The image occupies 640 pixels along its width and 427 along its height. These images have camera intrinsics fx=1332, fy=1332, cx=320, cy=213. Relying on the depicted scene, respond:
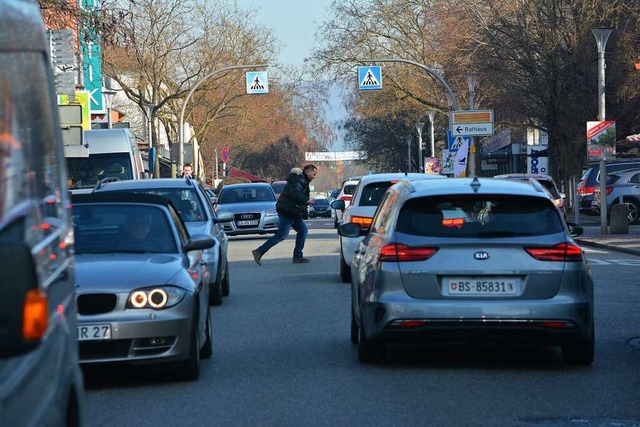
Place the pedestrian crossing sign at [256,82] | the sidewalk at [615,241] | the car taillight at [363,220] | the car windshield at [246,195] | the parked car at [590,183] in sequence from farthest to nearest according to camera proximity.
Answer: the pedestrian crossing sign at [256,82], the parked car at [590,183], the car windshield at [246,195], the sidewalk at [615,241], the car taillight at [363,220]

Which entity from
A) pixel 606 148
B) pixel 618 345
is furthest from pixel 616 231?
pixel 618 345

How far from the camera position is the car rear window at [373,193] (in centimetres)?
1925

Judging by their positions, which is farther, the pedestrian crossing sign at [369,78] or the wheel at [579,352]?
the pedestrian crossing sign at [369,78]

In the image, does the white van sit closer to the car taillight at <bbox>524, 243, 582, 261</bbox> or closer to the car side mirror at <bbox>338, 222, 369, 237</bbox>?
the car side mirror at <bbox>338, 222, 369, 237</bbox>

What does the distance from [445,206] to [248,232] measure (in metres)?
23.4

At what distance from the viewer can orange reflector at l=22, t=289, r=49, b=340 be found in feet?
10.8

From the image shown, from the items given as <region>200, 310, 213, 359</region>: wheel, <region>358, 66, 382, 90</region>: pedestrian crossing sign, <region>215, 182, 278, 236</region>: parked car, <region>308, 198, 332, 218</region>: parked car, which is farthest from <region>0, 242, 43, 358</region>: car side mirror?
<region>308, 198, 332, 218</region>: parked car

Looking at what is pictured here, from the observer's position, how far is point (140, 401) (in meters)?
8.67

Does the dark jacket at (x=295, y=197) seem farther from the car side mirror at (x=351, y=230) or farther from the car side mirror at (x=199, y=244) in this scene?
the car side mirror at (x=199, y=244)

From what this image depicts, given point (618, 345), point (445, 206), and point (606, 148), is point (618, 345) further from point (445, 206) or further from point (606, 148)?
point (606, 148)

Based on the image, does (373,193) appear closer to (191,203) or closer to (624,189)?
(191,203)

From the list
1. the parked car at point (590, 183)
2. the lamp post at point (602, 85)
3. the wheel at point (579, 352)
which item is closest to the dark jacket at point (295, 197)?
the lamp post at point (602, 85)

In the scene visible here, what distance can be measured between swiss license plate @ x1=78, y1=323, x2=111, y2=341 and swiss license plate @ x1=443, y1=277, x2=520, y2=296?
2.40 metres

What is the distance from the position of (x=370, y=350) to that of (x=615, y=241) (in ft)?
68.2
